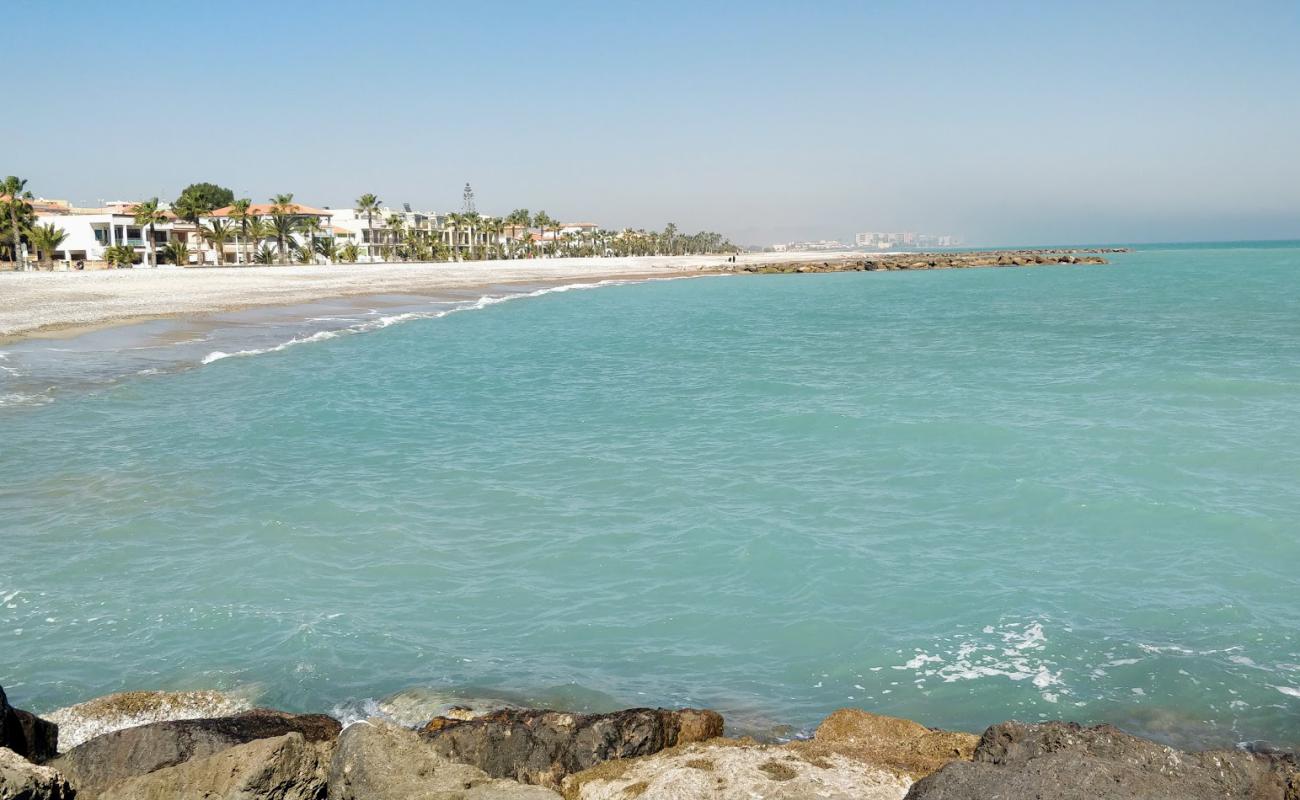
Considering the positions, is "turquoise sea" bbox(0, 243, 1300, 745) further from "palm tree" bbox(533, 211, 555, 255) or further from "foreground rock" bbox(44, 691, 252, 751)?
"palm tree" bbox(533, 211, 555, 255)

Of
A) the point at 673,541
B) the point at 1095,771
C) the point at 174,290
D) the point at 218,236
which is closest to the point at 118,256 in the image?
the point at 218,236

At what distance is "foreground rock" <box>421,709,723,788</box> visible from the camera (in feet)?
22.6

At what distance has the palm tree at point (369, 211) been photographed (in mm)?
125062

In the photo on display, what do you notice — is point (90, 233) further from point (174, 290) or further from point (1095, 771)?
point (1095, 771)

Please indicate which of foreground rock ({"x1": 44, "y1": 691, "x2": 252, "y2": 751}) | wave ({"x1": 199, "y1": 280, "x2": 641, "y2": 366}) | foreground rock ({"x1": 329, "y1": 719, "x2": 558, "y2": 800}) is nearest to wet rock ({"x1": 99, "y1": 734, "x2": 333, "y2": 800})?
foreground rock ({"x1": 329, "y1": 719, "x2": 558, "y2": 800})

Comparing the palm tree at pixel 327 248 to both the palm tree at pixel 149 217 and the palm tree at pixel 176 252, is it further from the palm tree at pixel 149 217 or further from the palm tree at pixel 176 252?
the palm tree at pixel 149 217

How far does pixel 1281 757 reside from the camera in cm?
705

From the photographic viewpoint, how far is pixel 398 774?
19.9 ft

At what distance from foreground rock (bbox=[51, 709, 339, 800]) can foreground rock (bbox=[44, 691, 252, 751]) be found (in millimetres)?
1104

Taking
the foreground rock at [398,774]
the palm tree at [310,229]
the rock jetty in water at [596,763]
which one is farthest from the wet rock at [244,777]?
the palm tree at [310,229]

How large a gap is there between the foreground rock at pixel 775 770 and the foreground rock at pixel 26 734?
390 centimetres

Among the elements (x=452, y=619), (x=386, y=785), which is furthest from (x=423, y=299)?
(x=386, y=785)

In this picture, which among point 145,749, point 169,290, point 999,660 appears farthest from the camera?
point 169,290

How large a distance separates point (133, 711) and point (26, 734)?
153 centimetres
